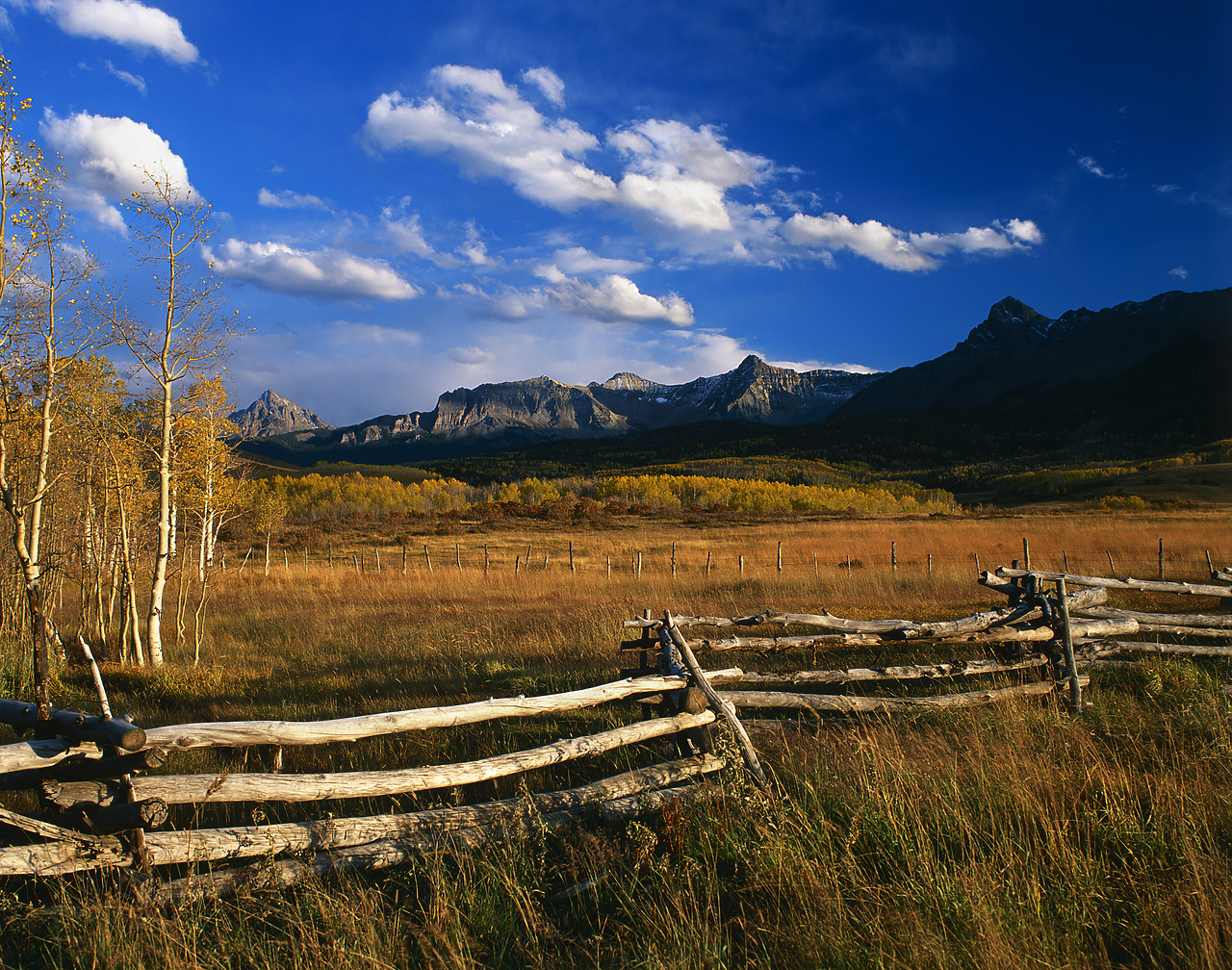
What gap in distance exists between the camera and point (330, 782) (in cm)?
350

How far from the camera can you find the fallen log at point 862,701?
5.05m

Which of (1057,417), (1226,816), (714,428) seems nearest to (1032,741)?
(1226,816)

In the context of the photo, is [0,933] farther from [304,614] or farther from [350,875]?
[304,614]

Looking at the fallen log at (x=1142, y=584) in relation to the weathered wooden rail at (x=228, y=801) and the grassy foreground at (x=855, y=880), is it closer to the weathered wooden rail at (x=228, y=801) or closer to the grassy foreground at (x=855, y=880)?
the grassy foreground at (x=855, y=880)

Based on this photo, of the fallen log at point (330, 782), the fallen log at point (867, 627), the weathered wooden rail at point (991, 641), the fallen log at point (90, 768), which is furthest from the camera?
the fallen log at point (867, 627)

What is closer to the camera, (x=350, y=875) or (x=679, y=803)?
(x=350, y=875)

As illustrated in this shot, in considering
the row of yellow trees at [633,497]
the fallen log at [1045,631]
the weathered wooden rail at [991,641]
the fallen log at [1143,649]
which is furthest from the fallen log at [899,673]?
the row of yellow trees at [633,497]

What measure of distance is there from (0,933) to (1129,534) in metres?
37.1

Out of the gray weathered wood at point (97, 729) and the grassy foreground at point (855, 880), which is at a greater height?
the gray weathered wood at point (97, 729)

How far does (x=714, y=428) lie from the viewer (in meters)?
191

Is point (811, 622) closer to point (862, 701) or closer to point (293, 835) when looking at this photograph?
point (862, 701)

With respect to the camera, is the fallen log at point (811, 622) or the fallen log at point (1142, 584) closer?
the fallen log at point (811, 622)

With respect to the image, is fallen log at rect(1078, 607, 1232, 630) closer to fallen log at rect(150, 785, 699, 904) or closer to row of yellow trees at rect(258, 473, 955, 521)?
fallen log at rect(150, 785, 699, 904)

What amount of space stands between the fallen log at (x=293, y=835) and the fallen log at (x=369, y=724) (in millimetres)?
453
